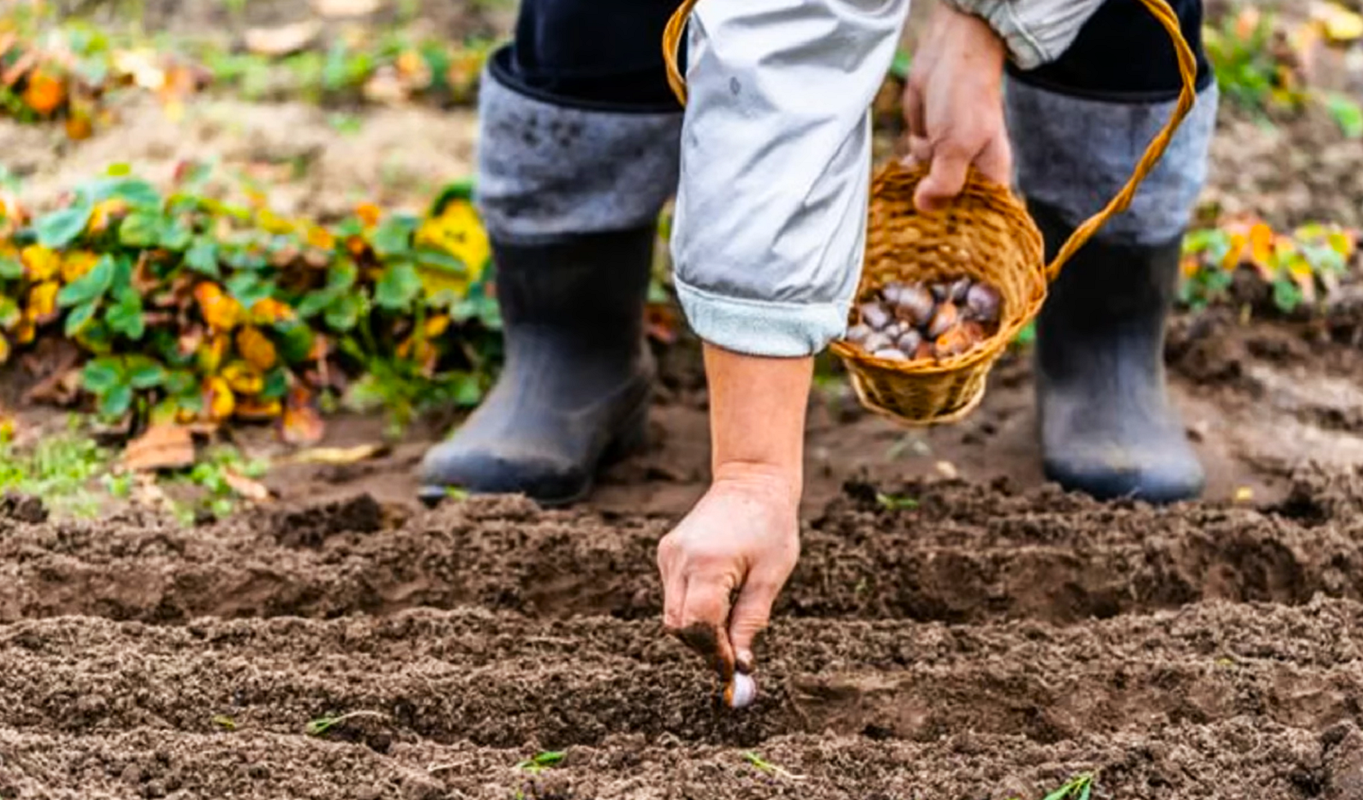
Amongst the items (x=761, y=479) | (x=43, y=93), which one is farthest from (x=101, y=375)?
(x=761, y=479)

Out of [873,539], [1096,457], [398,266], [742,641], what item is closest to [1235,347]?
[1096,457]

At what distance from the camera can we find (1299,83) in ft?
15.7

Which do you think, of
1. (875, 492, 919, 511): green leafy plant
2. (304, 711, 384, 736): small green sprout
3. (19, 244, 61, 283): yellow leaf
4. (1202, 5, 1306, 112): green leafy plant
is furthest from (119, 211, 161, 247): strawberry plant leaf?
(1202, 5, 1306, 112): green leafy plant

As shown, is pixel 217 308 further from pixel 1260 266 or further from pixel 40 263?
pixel 1260 266

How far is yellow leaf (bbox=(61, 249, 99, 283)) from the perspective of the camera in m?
3.54

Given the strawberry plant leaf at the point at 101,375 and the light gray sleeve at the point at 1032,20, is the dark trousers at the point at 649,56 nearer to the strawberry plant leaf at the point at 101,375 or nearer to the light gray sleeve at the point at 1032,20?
the light gray sleeve at the point at 1032,20

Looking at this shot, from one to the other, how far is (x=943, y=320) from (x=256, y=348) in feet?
4.07

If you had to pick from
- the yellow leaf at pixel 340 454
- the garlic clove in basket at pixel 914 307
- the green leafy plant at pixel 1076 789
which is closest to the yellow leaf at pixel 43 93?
the yellow leaf at pixel 340 454

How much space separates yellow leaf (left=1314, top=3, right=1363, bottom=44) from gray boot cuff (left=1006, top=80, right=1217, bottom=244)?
6.76 ft

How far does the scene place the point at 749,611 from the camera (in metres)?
2.24

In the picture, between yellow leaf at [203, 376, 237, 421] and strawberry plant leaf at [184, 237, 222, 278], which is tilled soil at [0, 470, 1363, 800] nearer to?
yellow leaf at [203, 376, 237, 421]

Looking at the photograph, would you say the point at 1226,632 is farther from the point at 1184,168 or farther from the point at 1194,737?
the point at 1184,168

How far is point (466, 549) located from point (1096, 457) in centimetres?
96

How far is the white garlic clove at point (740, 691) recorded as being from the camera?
7.94ft
